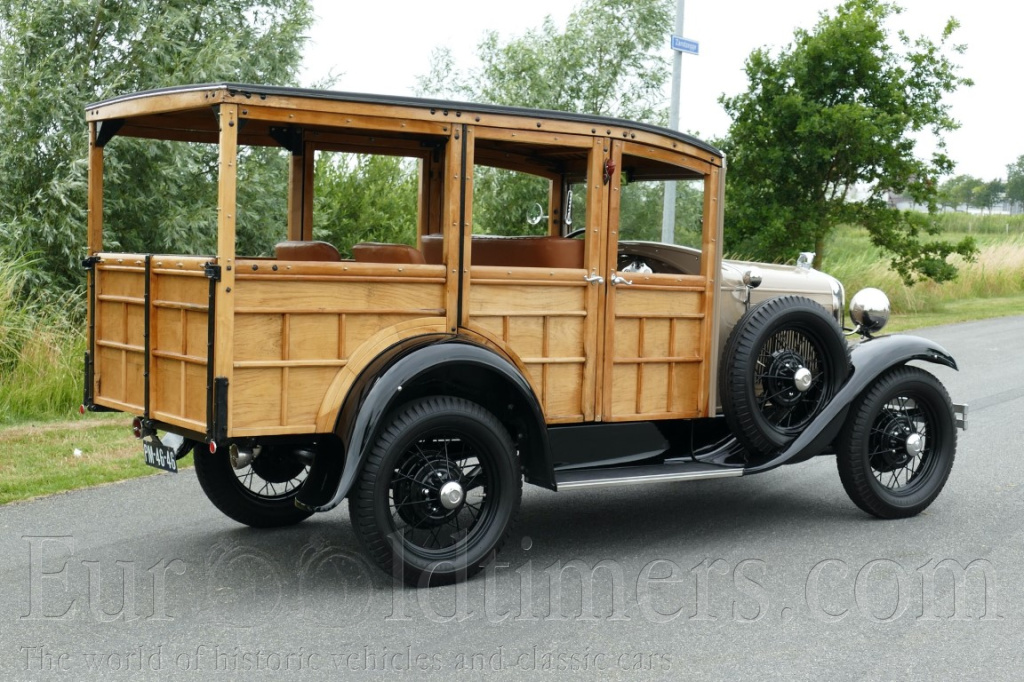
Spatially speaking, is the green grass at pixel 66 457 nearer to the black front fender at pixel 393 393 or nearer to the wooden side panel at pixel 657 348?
the black front fender at pixel 393 393

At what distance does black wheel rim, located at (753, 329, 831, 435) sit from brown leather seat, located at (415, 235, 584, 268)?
1.21m

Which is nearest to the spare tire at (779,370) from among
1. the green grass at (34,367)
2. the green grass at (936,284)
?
the green grass at (34,367)

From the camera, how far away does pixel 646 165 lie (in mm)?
6457

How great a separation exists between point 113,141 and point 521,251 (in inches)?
418

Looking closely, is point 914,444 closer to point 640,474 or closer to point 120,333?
point 640,474

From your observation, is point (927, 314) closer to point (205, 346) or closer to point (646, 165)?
point (646, 165)

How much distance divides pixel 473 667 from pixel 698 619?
1.07 metres

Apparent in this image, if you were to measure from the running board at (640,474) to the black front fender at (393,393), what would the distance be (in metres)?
0.27

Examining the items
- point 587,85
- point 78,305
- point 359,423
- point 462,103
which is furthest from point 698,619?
point 587,85

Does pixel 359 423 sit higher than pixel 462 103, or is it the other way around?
pixel 462 103

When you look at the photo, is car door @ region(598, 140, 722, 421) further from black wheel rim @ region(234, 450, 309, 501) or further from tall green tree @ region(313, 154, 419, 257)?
tall green tree @ region(313, 154, 419, 257)

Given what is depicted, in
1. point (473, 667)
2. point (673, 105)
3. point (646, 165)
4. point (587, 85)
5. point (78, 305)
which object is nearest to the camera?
point (473, 667)

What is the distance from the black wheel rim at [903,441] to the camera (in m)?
6.46

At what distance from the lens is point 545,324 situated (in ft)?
18.4
